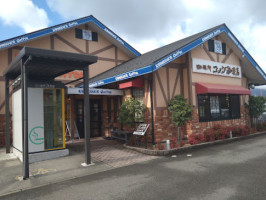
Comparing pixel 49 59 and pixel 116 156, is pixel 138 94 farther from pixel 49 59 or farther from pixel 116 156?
pixel 49 59

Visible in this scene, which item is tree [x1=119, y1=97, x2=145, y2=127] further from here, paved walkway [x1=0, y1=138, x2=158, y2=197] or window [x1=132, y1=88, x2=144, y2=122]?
paved walkway [x1=0, y1=138, x2=158, y2=197]

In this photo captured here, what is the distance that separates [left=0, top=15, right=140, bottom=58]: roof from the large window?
619cm

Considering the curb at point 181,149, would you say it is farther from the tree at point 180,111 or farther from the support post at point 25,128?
the support post at point 25,128

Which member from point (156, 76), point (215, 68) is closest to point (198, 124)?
point (156, 76)

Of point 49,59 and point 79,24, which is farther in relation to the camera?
point 79,24

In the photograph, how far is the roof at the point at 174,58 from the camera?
8.36 metres

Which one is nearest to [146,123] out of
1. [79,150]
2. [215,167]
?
[79,150]

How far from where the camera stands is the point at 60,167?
6.21 m

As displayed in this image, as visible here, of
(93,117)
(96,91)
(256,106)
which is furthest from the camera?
(256,106)

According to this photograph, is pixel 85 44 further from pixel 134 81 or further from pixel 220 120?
pixel 220 120

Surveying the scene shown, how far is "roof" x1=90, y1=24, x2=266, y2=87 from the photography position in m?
8.36

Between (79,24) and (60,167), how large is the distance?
30.1ft

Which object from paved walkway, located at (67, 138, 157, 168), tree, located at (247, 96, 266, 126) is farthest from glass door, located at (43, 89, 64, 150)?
tree, located at (247, 96, 266, 126)

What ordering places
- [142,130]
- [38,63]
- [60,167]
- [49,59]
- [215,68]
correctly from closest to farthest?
[38,63] → [49,59] → [60,167] → [142,130] → [215,68]
